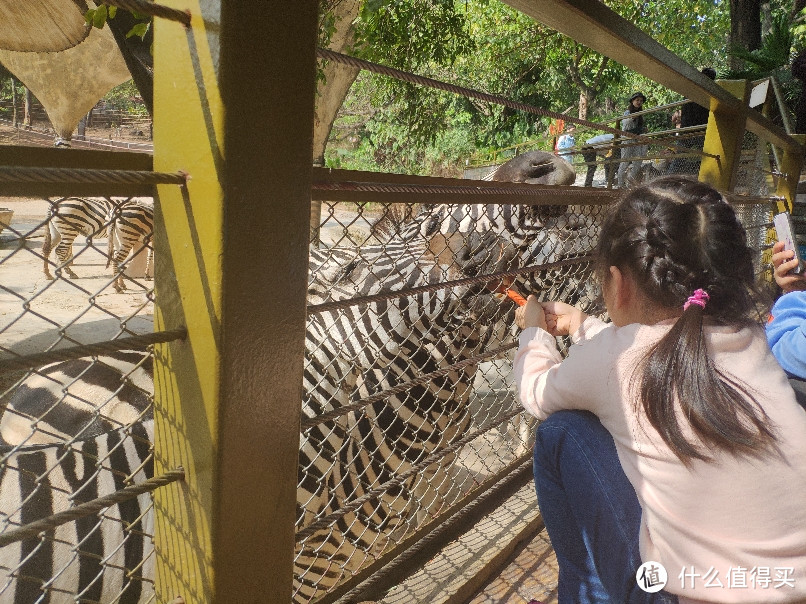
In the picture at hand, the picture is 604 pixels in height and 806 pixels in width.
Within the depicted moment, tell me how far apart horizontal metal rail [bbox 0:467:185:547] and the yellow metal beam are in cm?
135

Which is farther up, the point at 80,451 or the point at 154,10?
the point at 154,10

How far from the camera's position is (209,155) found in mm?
835

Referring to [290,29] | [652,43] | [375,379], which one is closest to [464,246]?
[375,379]

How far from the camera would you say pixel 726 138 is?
10.7ft

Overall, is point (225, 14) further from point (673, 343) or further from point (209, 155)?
point (673, 343)

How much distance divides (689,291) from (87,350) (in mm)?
1276

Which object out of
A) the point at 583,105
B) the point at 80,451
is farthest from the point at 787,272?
the point at 583,105

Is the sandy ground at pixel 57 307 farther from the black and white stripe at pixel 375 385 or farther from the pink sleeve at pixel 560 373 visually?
the pink sleeve at pixel 560 373

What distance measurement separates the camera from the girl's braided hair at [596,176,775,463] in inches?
47.8

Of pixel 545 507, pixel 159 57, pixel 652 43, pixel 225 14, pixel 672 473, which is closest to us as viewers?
pixel 225 14

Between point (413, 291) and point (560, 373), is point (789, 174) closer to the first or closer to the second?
point (560, 373)

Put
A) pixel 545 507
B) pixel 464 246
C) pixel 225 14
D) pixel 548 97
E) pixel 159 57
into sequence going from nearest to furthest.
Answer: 1. pixel 225 14
2. pixel 159 57
3. pixel 545 507
4. pixel 464 246
5. pixel 548 97

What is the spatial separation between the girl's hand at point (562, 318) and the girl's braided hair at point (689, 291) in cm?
39

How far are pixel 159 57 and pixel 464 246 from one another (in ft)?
5.65
